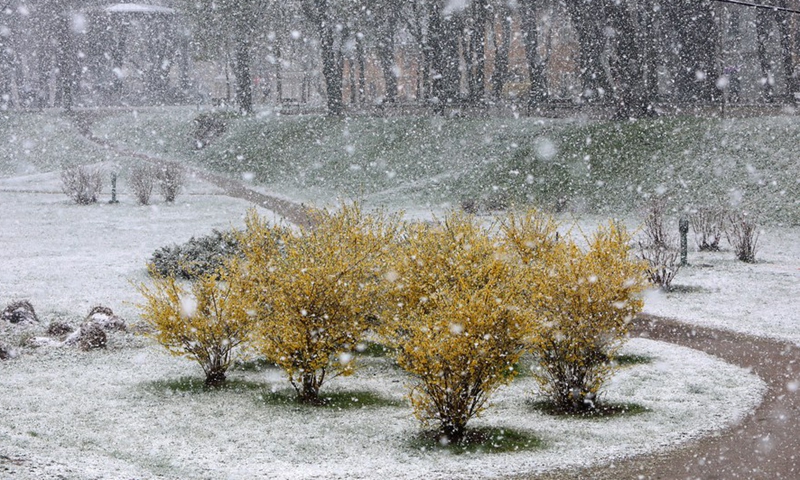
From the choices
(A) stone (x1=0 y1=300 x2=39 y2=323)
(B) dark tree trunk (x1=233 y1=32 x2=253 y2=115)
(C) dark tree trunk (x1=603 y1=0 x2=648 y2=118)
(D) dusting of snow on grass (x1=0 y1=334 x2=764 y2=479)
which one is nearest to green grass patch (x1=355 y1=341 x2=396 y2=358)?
(D) dusting of snow on grass (x1=0 y1=334 x2=764 y2=479)

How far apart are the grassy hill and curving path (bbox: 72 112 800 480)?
1460cm

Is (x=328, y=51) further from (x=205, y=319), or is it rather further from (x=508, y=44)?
(x=205, y=319)

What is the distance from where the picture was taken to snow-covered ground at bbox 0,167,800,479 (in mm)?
8375

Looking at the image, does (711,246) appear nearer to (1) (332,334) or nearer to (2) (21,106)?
(1) (332,334)

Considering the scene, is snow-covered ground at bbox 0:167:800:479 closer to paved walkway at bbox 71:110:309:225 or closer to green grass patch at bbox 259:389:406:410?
green grass patch at bbox 259:389:406:410

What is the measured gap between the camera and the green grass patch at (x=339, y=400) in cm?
1062

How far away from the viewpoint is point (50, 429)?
30.5 feet

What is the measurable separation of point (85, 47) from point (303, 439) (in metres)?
60.6

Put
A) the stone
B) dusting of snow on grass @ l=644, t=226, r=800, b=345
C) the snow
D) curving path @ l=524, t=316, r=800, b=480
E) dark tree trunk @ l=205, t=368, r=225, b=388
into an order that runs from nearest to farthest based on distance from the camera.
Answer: curving path @ l=524, t=316, r=800, b=480, dark tree trunk @ l=205, t=368, r=225, b=388, the stone, dusting of snow on grass @ l=644, t=226, r=800, b=345, the snow

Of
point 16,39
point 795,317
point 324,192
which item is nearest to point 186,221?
point 324,192

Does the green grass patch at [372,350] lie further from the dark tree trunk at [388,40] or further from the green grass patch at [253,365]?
the dark tree trunk at [388,40]

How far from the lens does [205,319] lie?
1111 cm

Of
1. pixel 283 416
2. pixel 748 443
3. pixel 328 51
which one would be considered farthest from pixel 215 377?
pixel 328 51

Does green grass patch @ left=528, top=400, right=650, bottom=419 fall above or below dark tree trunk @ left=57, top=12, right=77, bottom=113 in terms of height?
below
